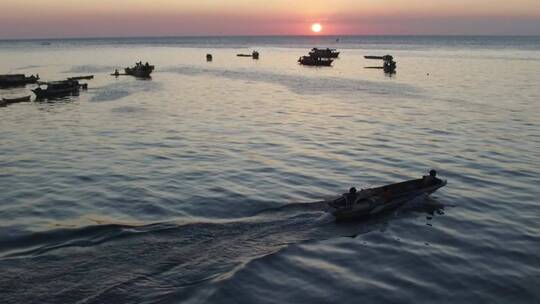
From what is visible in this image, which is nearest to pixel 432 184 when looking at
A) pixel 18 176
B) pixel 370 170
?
pixel 370 170

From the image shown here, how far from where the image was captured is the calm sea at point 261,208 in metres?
16.5

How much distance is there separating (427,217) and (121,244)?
14621mm

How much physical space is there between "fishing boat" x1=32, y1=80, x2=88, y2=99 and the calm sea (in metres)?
11.9

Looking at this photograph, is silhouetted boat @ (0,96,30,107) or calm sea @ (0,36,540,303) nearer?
calm sea @ (0,36,540,303)

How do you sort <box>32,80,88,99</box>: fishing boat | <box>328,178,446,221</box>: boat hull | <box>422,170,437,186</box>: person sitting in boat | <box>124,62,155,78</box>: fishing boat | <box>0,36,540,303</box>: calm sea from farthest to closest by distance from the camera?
<box>124,62,155,78</box>: fishing boat, <box>32,80,88,99</box>: fishing boat, <box>422,170,437,186</box>: person sitting in boat, <box>328,178,446,221</box>: boat hull, <box>0,36,540,303</box>: calm sea

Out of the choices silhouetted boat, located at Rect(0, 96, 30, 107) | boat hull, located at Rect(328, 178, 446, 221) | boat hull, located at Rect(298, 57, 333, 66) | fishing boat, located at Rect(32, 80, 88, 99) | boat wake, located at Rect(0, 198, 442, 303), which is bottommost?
boat wake, located at Rect(0, 198, 442, 303)

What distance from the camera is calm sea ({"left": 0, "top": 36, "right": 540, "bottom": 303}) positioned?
1648cm

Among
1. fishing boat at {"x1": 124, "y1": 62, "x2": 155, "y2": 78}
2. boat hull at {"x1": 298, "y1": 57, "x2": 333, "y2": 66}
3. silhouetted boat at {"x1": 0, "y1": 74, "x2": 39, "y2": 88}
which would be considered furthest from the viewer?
boat hull at {"x1": 298, "y1": 57, "x2": 333, "y2": 66}

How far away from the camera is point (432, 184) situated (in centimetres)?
2500

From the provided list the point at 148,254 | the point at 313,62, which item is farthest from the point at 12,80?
the point at 313,62

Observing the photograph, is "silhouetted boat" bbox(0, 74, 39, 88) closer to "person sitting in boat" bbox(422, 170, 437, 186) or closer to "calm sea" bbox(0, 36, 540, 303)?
"calm sea" bbox(0, 36, 540, 303)

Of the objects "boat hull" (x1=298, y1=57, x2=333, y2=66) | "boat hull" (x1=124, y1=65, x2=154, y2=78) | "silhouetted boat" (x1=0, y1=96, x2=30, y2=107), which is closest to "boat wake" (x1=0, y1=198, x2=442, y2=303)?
"silhouetted boat" (x1=0, y1=96, x2=30, y2=107)

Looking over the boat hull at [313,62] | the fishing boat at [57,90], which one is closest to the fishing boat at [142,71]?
the fishing boat at [57,90]

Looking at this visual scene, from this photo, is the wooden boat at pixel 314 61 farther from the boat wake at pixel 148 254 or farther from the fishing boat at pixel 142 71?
the boat wake at pixel 148 254
